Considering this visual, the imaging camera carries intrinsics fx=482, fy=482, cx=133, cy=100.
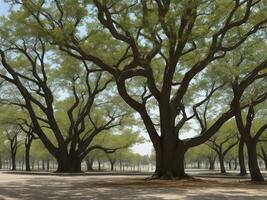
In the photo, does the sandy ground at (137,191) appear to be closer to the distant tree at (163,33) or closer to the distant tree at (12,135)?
the distant tree at (163,33)

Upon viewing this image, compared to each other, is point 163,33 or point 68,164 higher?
point 163,33

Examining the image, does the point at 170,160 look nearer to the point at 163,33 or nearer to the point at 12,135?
the point at 163,33

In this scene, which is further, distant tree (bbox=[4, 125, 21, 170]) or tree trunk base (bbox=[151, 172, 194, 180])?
distant tree (bbox=[4, 125, 21, 170])

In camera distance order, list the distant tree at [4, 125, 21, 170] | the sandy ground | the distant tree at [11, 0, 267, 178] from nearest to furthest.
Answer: the sandy ground, the distant tree at [11, 0, 267, 178], the distant tree at [4, 125, 21, 170]

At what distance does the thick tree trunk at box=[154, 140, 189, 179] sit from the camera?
2652 cm

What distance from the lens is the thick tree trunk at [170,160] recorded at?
87.0 feet

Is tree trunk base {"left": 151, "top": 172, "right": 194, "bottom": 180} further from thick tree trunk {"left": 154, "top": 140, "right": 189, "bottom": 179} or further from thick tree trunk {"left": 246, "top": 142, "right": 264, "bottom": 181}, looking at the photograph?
thick tree trunk {"left": 246, "top": 142, "right": 264, "bottom": 181}

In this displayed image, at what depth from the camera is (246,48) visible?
30.8 meters

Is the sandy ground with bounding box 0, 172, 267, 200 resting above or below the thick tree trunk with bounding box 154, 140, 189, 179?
below

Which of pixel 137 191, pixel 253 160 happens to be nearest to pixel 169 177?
pixel 253 160

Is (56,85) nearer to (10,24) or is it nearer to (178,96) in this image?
(10,24)

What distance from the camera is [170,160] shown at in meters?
26.7

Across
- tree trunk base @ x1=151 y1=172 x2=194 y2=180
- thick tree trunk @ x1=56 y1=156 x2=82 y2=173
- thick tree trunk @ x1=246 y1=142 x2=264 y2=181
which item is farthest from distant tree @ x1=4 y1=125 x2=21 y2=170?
thick tree trunk @ x1=246 y1=142 x2=264 y2=181

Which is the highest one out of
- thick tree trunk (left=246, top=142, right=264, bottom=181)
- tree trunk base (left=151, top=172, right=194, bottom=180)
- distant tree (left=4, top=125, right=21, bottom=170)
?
distant tree (left=4, top=125, right=21, bottom=170)
